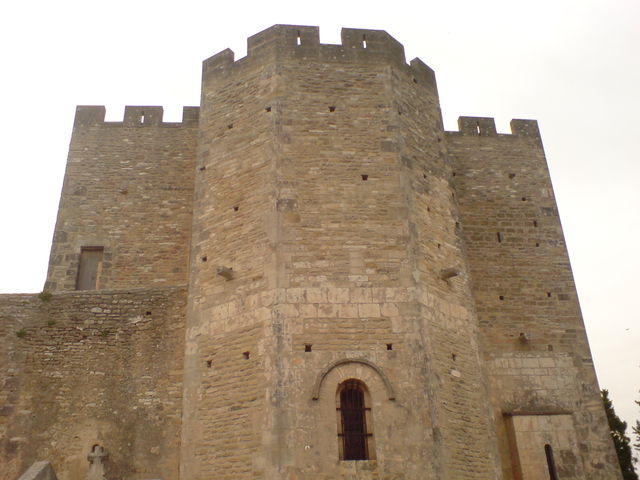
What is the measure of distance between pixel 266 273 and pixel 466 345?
11.6 feet

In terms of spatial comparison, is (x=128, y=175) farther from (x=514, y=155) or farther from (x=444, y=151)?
(x=514, y=155)

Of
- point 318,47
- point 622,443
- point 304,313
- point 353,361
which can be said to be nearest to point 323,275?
point 304,313

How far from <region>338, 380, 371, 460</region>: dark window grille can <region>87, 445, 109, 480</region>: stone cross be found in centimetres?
396

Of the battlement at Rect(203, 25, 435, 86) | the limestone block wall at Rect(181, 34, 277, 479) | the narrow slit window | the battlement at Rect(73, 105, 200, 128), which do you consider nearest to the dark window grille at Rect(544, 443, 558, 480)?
the limestone block wall at Rect(181, 34, 277, 479)

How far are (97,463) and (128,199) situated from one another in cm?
620

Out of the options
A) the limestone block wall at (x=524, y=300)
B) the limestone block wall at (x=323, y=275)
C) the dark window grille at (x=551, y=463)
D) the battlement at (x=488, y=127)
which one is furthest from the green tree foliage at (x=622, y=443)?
the limestone block wall at (x=323, y=275)

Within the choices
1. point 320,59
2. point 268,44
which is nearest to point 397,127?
point 320,59

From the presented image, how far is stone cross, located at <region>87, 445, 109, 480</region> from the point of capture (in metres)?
10.3

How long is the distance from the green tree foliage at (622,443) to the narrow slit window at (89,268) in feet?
48.4

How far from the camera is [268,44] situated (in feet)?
41.3

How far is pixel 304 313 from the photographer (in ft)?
32.8

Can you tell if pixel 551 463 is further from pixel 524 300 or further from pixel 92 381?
pixel 92 381

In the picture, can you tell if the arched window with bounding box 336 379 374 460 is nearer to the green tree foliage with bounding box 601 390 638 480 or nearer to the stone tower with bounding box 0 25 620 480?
the stone tower with bounding box 0 25 620 480

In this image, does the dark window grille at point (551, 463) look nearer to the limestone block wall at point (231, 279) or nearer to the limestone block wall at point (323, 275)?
the limestone block wall at point (323, 275)
